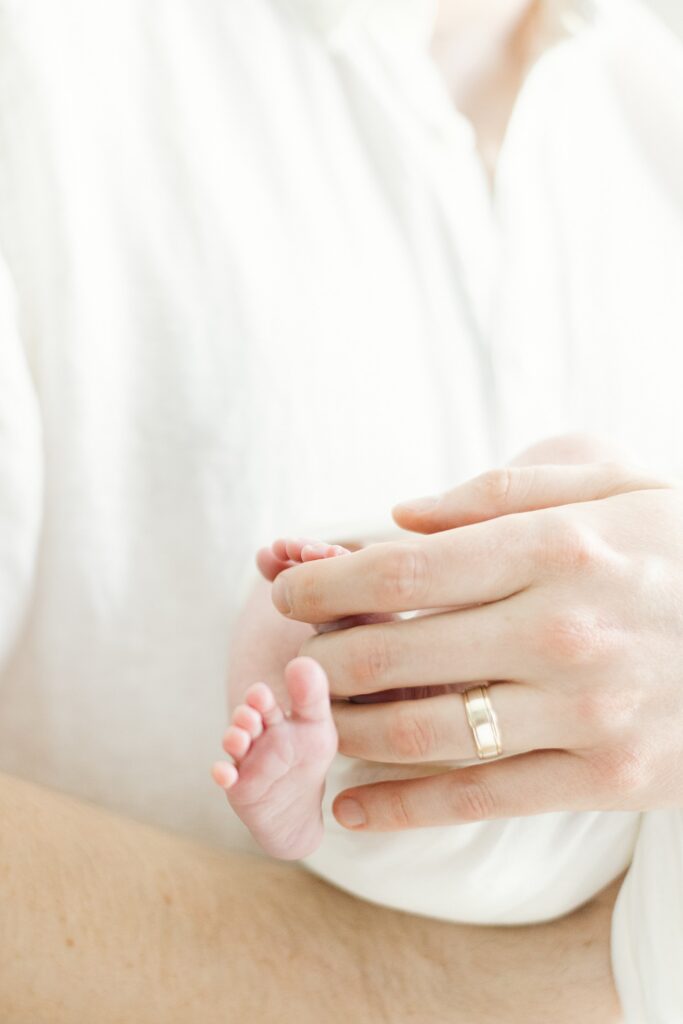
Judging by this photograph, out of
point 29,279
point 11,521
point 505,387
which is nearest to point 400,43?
point 505,387

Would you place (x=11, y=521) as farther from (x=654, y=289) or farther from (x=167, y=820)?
(x=654, y=289)

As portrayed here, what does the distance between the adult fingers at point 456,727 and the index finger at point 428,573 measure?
0.07m

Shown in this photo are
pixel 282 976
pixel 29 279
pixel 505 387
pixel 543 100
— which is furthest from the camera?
pixel 543 100

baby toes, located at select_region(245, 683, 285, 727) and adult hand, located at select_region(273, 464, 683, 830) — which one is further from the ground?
baby toes, located at select_region(245, 683, 285, 727)

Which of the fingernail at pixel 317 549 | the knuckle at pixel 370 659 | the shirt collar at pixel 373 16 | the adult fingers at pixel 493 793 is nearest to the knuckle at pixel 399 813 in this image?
the adult fingers at pixel 493 793

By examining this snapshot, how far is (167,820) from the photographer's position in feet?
3.23

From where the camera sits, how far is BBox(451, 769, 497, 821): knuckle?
0.74 meters

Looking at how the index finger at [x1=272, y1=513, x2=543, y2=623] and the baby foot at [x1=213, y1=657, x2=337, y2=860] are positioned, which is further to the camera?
the index finger at [x1=272, y1=513, x2=543, y2=623]

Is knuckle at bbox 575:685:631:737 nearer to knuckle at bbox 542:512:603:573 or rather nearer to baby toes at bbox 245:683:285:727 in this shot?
knuckle at bbox 542:512:603:573

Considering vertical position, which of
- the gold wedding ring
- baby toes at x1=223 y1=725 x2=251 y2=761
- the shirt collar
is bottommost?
the gold wedding ring

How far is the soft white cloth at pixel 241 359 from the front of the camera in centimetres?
89

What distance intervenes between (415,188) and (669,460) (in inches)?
19.2

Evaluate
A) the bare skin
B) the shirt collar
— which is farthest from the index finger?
the shirt collar

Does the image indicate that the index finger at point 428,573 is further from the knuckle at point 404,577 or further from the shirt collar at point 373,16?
the shirt collar at point 373,16
